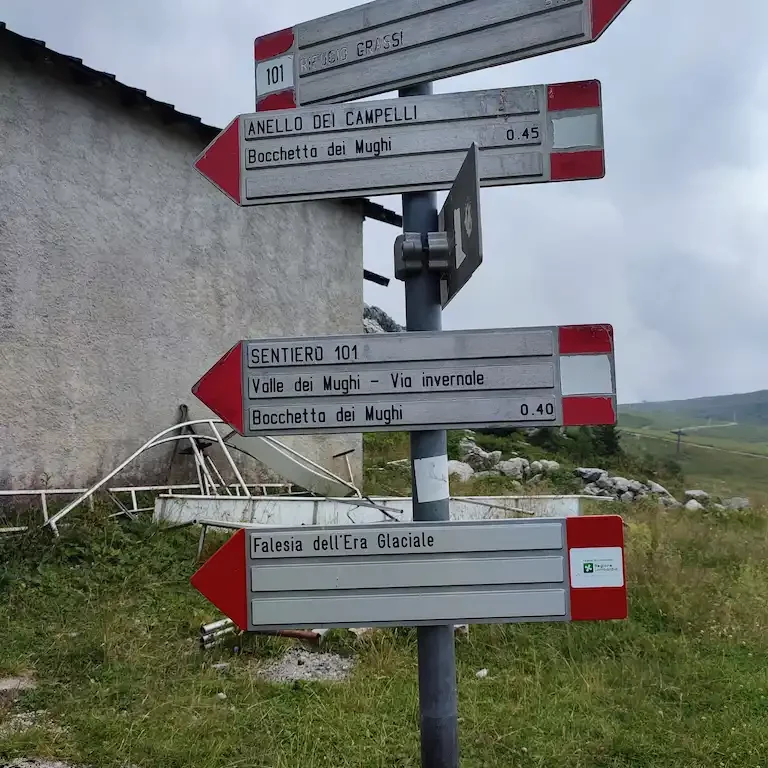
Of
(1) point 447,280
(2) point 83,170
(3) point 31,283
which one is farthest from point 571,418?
(2) point 83,170

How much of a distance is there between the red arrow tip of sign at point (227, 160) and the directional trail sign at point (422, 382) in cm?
50

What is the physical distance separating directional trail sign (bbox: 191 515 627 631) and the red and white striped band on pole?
0.26 metres

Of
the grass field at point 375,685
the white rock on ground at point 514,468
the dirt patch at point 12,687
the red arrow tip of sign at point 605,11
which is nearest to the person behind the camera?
the red arrow tip of sign at point 605,11

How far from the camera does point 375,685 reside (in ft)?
12.5

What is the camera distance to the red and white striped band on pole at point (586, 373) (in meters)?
1.74

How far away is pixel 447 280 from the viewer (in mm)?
1852

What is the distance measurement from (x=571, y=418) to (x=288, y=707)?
2610mm

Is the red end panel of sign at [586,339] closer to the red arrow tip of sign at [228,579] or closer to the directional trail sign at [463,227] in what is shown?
the directional trail sign at [463,227]

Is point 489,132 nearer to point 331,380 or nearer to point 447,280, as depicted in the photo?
point 447,280

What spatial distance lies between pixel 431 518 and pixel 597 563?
16.8 inches

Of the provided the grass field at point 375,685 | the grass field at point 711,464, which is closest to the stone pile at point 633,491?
the grass field at point 711,464

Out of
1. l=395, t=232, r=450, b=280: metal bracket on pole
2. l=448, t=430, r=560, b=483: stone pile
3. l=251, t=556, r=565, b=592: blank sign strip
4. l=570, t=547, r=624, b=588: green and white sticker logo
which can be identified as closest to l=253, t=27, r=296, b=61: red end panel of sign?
l=395, t=232, r=450, b=280: metal bracket on pole

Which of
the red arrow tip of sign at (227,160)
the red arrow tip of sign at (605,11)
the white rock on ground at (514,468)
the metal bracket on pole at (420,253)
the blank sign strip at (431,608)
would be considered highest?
the red arrow tip of sign at (605,11)

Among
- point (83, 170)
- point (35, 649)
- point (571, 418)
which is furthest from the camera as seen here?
point (83, 170)
